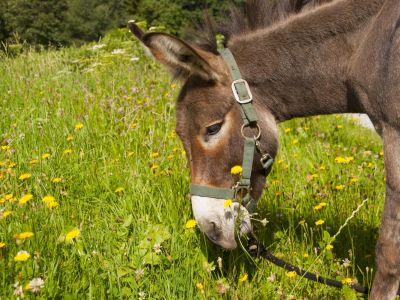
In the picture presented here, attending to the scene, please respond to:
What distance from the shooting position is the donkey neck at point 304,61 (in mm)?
2391

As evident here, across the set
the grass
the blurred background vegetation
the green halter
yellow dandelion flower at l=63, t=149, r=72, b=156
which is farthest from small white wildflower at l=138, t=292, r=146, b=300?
the blurred background vegetation

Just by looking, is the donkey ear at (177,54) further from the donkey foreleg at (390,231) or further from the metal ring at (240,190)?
the donkey foreleg at (390,231)

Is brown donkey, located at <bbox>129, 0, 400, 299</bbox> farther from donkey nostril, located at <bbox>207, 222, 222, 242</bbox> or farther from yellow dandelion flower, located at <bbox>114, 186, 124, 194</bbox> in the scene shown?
yellow dandelion flower, located at <bbox>114, 186, 124, 194</bbox>

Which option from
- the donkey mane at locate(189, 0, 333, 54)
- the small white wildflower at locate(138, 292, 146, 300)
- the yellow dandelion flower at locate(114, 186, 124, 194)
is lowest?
the small white wildflower at locate(138, 292, 146, 300)

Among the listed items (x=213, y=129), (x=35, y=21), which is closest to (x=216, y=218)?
(x=213, y=129)

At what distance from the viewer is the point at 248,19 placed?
2650 millimetres

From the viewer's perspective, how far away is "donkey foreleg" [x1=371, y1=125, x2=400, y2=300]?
6.53ft

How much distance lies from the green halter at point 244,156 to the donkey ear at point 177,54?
0.39 feet

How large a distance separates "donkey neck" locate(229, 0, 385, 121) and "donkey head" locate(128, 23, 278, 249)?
4.7 inches

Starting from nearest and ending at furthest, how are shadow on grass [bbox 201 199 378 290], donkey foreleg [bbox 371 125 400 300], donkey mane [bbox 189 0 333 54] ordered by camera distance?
donkey foreleg [bbox 371 125 400 300] < donkey mane [bbox 189 0 333 54] < shadow on grass [bbox 201 199 378 290]

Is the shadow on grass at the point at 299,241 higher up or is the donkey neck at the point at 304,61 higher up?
the donkey neck at the point at 304,61

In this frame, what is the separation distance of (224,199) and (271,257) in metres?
0.46

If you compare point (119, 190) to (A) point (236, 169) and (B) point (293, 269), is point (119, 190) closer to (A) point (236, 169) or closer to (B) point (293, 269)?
(A) point (236, 169)

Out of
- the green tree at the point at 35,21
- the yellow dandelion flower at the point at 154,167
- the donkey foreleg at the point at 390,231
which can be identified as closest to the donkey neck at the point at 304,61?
the donkey foreleg at the point at 390,231
